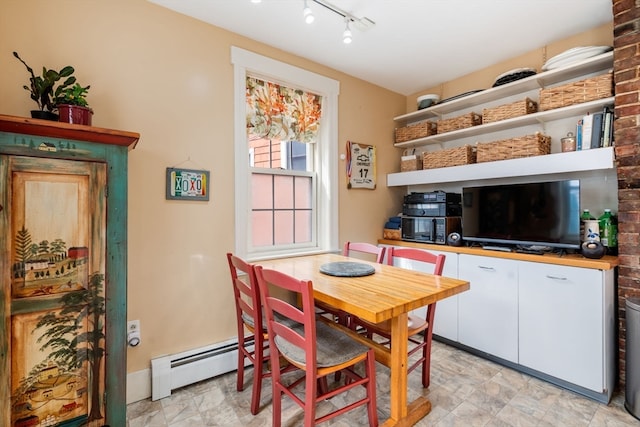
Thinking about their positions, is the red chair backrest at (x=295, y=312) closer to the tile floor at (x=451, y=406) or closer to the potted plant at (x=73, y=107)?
the tile floor at (x=451, y=406)

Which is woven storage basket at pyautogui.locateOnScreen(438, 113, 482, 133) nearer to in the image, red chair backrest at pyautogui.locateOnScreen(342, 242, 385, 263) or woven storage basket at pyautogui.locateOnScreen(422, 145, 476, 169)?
woven storage basket at pyautogui.locateOnScreen(422, 145, 476, 169)

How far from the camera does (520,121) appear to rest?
2.53 m

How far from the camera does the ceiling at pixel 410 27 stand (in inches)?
80.8

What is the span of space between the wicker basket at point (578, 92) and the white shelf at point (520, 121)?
0.14 ft

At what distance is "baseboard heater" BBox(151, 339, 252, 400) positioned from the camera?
1.96 m

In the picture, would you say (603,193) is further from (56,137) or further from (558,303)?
(56,137)

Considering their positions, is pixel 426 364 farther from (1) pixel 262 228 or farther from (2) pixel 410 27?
(2) pixel 410 27

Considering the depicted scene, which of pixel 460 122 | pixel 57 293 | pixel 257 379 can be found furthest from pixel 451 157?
pixel 57 293

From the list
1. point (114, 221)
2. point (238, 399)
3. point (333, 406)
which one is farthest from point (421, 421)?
point (114, 221)

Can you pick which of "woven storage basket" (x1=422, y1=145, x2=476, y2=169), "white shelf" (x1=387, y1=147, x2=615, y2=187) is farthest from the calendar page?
"woven storage basket" (x1=422, y1=145, x2=476, y2=169)

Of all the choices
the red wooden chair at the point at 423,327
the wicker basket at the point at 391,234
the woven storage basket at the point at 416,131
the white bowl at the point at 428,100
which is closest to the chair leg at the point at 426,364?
the red wooden chair at the point at 423,327

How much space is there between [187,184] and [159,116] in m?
0.48

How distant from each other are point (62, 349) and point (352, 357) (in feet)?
4.51

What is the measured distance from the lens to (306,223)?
295cm
